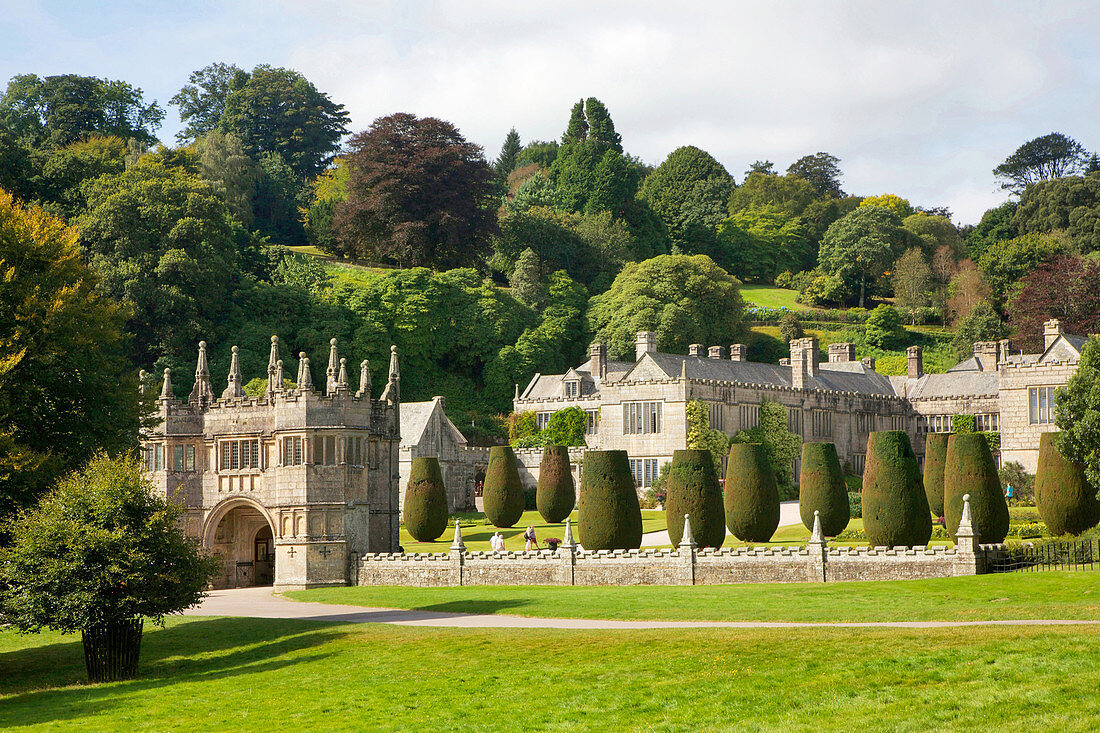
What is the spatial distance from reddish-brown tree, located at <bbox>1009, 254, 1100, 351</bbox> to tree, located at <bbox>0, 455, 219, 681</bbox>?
78.1 metres

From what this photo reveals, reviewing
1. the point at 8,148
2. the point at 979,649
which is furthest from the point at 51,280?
the point at 8,148

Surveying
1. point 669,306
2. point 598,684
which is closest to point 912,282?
point 669,306

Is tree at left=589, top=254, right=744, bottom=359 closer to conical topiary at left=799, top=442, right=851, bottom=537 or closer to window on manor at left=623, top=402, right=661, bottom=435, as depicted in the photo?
window on manor at left=623, top=402, right=661, bottom=435

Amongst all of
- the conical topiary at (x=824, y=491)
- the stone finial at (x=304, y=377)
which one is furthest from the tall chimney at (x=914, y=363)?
the stone finial at (x=304, y=377)

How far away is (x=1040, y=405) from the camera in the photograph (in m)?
75.2

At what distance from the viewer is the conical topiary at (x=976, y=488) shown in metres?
51.3

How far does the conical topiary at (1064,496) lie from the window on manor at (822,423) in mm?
33135

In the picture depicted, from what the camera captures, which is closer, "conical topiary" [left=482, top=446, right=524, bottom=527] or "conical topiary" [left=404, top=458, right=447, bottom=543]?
"conical topiary" [left=404, top=458, right=447, bottom=543]

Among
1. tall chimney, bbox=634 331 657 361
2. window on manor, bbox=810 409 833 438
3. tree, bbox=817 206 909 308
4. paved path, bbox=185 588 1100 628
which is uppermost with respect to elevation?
tree, bbox=817 206 909 308

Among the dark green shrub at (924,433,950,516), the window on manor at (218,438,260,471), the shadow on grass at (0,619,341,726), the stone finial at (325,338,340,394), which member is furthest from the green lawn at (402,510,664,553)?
the shadow on grass at (0,619,341,726)

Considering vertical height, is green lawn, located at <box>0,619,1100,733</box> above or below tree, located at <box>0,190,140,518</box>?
below

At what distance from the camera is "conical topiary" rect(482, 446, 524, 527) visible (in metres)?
68.1

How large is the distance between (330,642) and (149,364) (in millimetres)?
57134

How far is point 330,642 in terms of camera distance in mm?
35188
